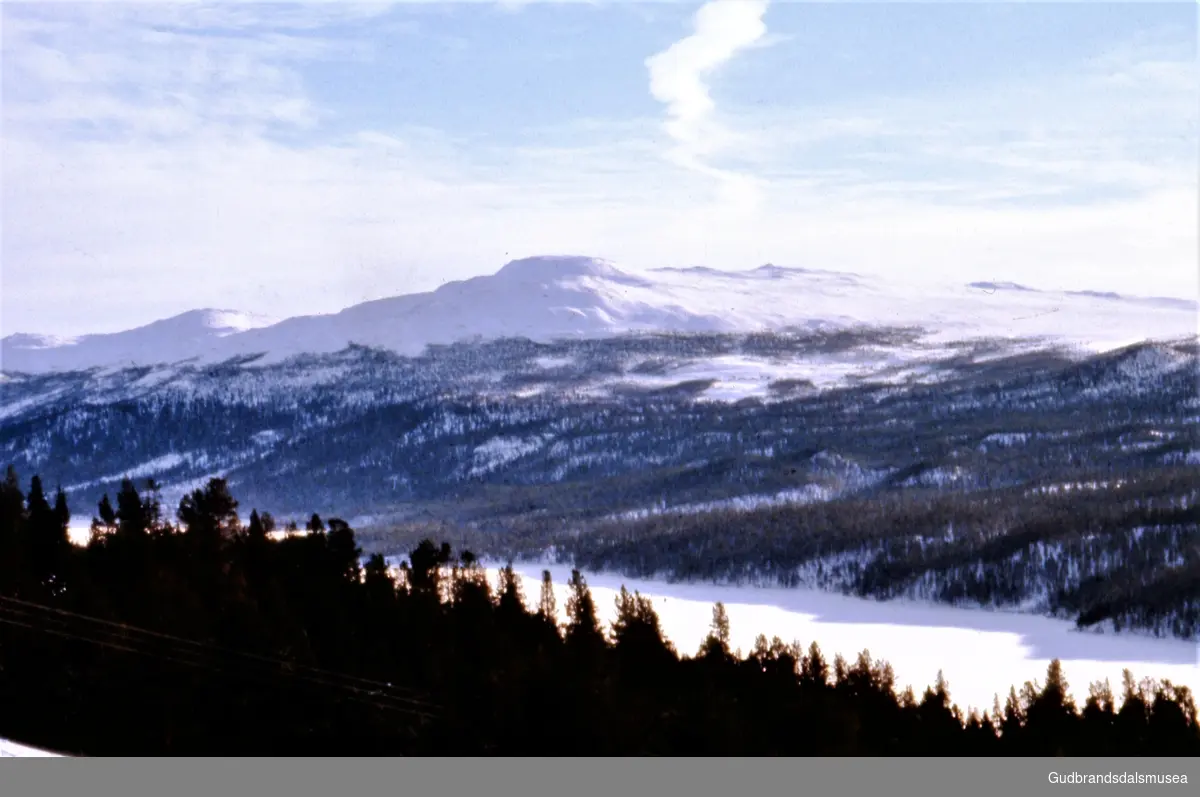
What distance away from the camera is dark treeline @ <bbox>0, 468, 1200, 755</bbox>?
62844mm

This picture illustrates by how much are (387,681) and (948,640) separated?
10406 cm

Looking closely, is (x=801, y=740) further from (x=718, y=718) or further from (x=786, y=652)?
(x=786, y=652)

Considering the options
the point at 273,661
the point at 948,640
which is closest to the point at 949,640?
the point at 948,640

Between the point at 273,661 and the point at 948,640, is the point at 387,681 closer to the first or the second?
the point at 273,661

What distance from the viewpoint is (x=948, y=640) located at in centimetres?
16438

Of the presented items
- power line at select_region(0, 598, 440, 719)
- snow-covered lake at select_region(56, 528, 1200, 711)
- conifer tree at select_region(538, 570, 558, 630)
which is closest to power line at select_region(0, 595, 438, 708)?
power line at select_region(0, 598, 440, 719)

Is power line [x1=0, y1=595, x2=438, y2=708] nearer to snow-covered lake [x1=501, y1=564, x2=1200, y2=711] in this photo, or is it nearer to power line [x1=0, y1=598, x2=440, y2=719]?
power line [x1=0, y1=598, x2=440, y2=719]

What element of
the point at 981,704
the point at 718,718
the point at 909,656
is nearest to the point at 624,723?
the point at 718,718

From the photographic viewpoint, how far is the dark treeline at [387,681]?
62.8 m

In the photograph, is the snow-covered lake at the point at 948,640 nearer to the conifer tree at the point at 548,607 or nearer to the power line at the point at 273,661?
the conifer tree at the point at 548,607

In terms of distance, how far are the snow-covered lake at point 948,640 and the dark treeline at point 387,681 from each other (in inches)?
1433

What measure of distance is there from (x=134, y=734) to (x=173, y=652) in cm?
521

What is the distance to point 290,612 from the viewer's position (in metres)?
78.4

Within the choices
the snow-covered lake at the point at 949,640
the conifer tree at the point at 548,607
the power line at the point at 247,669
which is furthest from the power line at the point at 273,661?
the snow-covered lake at the point at 949,640
